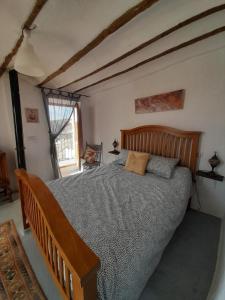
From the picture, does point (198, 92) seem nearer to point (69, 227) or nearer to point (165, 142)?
point (165, 142)

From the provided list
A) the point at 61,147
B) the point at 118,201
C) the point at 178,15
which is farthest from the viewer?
the point at 61,147

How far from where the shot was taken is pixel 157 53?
2.01 m

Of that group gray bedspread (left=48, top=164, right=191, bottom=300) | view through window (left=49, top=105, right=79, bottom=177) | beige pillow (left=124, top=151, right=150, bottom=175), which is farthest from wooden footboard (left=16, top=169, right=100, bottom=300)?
view through window (left=49, top=105, right=79, bottom=177)

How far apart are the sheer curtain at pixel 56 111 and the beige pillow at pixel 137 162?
5.96 ft

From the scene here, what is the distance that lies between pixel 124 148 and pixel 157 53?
1811 millimetres

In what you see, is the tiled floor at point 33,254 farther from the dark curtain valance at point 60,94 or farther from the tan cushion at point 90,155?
the dark curtain valance at point 60,94

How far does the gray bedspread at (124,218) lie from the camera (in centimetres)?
89

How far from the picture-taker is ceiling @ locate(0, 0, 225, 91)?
120 centimetres

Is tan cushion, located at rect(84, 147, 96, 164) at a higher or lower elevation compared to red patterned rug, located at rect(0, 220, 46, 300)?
higher

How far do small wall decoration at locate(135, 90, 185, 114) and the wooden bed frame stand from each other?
35 cm

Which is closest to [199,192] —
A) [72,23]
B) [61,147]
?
[72,23]

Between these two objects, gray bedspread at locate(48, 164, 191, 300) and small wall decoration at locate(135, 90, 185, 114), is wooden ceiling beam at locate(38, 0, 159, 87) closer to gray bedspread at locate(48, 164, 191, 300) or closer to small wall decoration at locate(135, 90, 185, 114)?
small wall decoration at locate(135, 90, 185, 114)

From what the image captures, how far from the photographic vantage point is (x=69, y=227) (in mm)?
900

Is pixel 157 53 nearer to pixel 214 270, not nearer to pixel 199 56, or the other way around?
pixel 199 56
